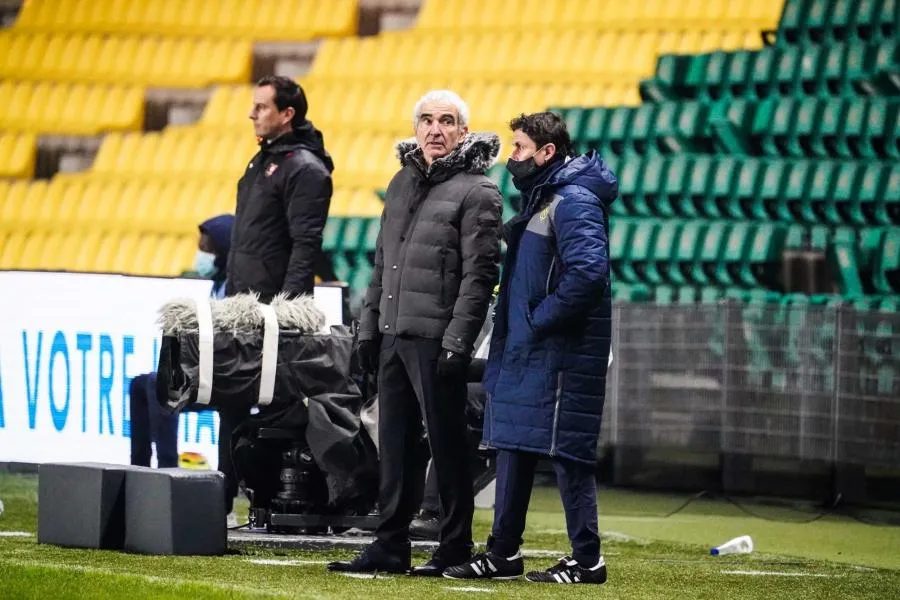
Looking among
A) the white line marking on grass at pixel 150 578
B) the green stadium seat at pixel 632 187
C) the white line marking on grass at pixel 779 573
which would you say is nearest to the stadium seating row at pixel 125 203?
the green stadium seat at pixel 632 187

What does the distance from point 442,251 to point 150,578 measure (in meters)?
1.45

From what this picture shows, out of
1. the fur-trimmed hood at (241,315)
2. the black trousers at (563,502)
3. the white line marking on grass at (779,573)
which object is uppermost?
the fur-trimmed hood at (241,315)

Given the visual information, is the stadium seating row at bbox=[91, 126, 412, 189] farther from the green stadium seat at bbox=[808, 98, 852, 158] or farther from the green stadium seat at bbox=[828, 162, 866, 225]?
the green stadium seat at bbox=[828, 162, 866, 225]

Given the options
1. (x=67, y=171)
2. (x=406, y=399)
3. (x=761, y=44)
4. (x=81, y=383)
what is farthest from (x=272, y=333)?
(x=67, y=171)

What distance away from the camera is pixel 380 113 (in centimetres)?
1780

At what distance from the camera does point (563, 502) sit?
5.81 m

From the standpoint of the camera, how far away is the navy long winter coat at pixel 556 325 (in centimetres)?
566

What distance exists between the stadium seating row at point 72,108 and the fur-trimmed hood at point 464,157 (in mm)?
14150

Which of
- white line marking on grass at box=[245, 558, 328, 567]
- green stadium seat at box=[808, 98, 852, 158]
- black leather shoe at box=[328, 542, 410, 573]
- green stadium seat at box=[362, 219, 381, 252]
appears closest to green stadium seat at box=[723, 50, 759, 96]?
green stadium seat at box=[808, 98, 852, 158]

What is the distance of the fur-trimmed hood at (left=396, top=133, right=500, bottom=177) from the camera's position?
19.5ft

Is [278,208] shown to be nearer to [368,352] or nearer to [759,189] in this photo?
[368,352]

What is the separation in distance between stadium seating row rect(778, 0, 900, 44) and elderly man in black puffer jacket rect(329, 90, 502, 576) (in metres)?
8.57

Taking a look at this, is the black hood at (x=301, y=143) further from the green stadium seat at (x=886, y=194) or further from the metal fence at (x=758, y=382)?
the green stadium seat at (x=886, y=194)

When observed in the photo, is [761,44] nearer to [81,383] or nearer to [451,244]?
[81,383]
